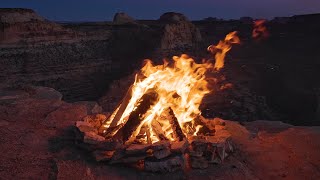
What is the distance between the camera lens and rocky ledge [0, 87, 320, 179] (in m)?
5.70

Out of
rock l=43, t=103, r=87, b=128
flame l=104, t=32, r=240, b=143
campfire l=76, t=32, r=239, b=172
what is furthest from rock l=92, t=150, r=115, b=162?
rock l=43, t=103, r=87, b=128

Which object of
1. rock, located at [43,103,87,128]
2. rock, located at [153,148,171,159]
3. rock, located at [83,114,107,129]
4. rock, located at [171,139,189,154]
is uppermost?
rock, located at [171,139,189,154]

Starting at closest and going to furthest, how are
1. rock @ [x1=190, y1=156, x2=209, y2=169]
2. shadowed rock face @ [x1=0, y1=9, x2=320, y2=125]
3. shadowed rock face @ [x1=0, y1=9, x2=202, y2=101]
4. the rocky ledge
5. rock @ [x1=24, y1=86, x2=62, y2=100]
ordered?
the rocky ledge < rock @ [x1=190, y1=156, x2=209, y2=169] < rock @ [x1=24, y1=86, x2=62, y2=100] < shadowed rock face @ [x1=0, y1=9, x2=320, y2=125] < shadowed rock face @ [x1=0, y1=9, x2=202, y2=101]

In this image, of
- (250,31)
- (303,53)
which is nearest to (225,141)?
(303,53)

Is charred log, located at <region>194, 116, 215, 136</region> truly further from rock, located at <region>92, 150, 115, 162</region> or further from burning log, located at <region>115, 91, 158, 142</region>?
rock, located at <region>92, 150, 115, 162</region>

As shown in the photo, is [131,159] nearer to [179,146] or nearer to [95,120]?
[179,146]

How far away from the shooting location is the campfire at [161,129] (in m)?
5.90

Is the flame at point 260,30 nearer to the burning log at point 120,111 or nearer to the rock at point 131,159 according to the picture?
the burning log at point 120,111

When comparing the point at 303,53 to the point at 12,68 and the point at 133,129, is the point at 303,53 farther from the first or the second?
the point at 133,129

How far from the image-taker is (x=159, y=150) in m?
5.86

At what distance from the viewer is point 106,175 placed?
18.5 ft

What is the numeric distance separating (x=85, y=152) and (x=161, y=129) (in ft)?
4.97

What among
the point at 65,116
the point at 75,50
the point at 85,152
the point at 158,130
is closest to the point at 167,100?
the point at 158,130

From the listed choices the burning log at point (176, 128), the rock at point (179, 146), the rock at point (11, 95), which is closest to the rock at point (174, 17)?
the rock at point (11, 95)
